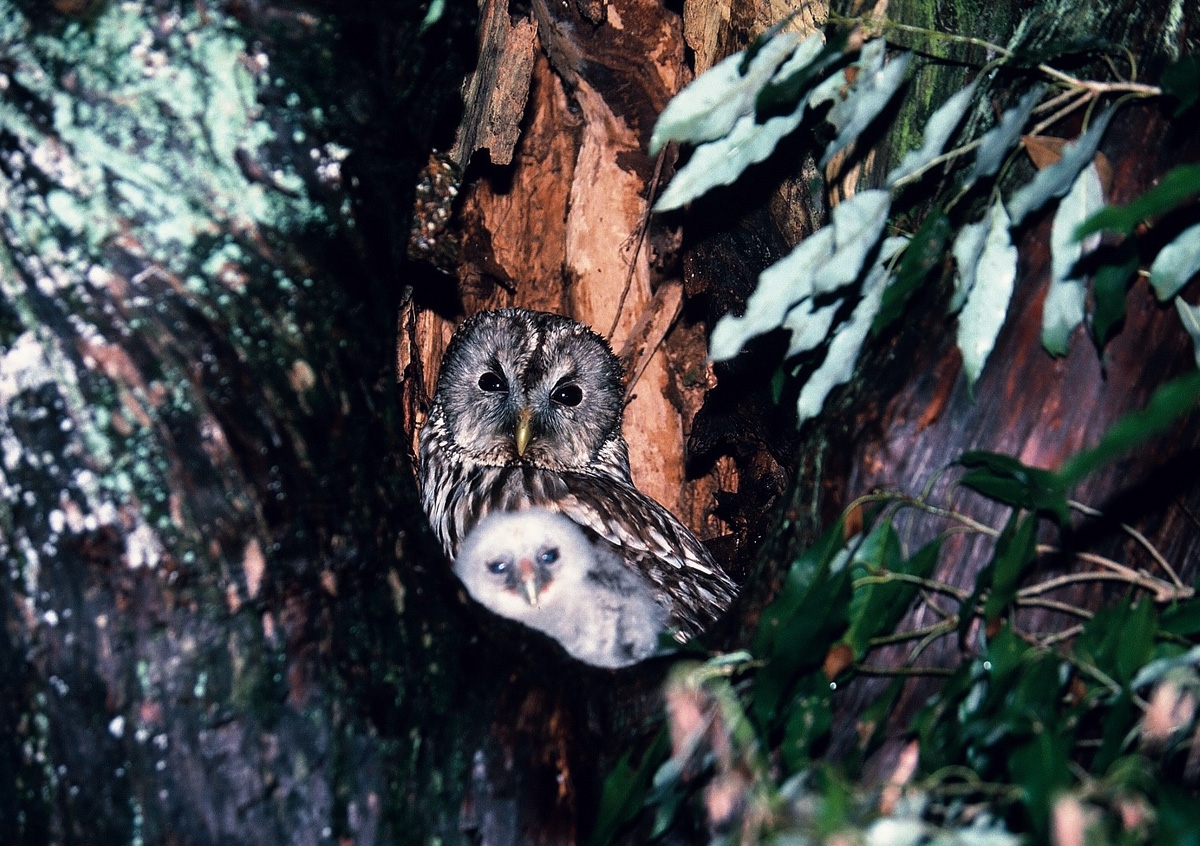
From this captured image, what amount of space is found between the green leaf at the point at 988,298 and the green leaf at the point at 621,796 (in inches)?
27.0

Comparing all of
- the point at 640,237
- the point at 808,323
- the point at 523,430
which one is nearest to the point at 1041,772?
the point at 808,323

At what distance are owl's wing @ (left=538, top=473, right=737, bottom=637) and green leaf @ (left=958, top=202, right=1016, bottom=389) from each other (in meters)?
1.43

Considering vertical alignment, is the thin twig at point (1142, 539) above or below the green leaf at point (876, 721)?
above

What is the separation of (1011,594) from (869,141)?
1.33 meters

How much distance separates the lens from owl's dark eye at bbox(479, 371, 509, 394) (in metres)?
3.69

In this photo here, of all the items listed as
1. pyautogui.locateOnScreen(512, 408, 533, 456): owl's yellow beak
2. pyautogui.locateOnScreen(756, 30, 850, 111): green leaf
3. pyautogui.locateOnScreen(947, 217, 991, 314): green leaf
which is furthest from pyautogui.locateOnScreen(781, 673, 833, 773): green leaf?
pyautogui.locateOnScreen(512, 408, 533, 456): owl's yellow beak

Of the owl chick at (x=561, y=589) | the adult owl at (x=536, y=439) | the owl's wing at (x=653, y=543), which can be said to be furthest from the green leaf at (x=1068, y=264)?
the adult owl at (x=536, y=439)

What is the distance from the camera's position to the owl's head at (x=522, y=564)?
260 cm

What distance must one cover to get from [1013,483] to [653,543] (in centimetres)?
176

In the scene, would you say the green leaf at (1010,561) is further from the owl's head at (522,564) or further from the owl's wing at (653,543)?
the owl's wing at (653,543)

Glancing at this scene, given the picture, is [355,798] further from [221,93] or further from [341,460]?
[221,93]

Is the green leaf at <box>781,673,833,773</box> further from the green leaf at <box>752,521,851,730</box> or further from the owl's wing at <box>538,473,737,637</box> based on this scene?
the owl's wing at <box>538,473,737,637</box>

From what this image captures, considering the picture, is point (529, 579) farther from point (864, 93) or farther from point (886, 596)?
point (864, 93)

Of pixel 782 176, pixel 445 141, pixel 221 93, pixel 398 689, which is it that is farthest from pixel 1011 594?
pixel 445 141
